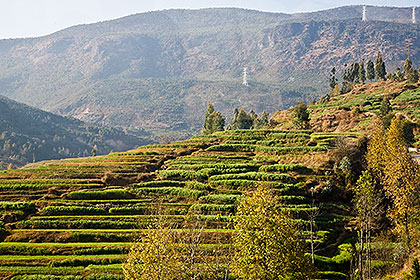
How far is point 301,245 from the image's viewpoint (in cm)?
3322

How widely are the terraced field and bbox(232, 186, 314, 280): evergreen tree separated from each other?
A: 8618 mm

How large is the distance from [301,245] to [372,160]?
1308 inches

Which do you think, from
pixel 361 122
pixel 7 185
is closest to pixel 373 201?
pixel 7 185

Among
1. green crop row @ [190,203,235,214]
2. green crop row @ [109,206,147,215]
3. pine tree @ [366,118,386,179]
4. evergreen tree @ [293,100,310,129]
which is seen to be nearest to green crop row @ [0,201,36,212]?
green crop row @ [109,206,147,215]

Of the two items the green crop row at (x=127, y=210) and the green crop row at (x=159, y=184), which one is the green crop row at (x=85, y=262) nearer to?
the green crop row at (x=127, y=210)

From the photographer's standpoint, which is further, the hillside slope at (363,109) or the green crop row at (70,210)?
the hillside slope at (363,109)

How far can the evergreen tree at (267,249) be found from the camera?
3062 cm

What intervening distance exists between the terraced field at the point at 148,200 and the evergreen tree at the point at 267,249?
28.3 feet

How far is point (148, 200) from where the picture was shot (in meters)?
62.8

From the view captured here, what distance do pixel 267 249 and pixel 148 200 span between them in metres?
35.9

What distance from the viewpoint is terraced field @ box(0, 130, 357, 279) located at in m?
46.8

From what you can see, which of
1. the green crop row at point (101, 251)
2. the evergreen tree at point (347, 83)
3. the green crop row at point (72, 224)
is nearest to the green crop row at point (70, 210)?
the green crop row at point (72, 224)

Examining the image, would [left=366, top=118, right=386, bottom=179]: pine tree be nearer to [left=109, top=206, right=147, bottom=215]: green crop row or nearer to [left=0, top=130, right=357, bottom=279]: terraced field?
[left=0, top=130, right=357, bottom=279]: terraced field

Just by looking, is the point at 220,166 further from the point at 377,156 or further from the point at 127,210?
the point at 377,156
